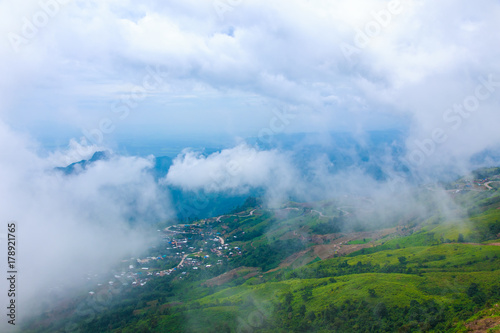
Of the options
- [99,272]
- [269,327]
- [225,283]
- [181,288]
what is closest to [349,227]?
[225,283]

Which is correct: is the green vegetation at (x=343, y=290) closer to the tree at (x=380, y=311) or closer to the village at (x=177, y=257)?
the tree at (x=380, y=311)

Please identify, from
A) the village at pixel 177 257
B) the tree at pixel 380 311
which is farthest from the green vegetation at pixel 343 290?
the village at pixel 177 257

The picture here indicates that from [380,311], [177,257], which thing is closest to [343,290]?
[380,311]

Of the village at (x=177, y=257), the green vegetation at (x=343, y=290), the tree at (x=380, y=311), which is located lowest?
the tree at (x=380, y=311)

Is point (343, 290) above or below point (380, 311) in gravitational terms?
above

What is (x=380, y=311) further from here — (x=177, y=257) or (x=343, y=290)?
(x=177, y=257)

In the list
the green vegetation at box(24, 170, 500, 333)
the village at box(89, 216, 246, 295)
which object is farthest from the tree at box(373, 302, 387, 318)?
the village at box(89, 216, 246, 295)

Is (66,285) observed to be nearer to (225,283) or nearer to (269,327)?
(225,283)

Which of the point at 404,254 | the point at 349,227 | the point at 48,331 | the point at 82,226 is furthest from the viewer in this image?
the point at 82,226

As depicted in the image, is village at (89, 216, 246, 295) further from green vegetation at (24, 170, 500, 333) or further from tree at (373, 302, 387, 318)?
tree at (373, 302, 387, 318)

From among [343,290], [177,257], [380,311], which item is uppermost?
[177,257]

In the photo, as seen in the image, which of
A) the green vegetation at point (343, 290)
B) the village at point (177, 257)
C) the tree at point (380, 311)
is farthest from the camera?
the village at point (177, 257)
